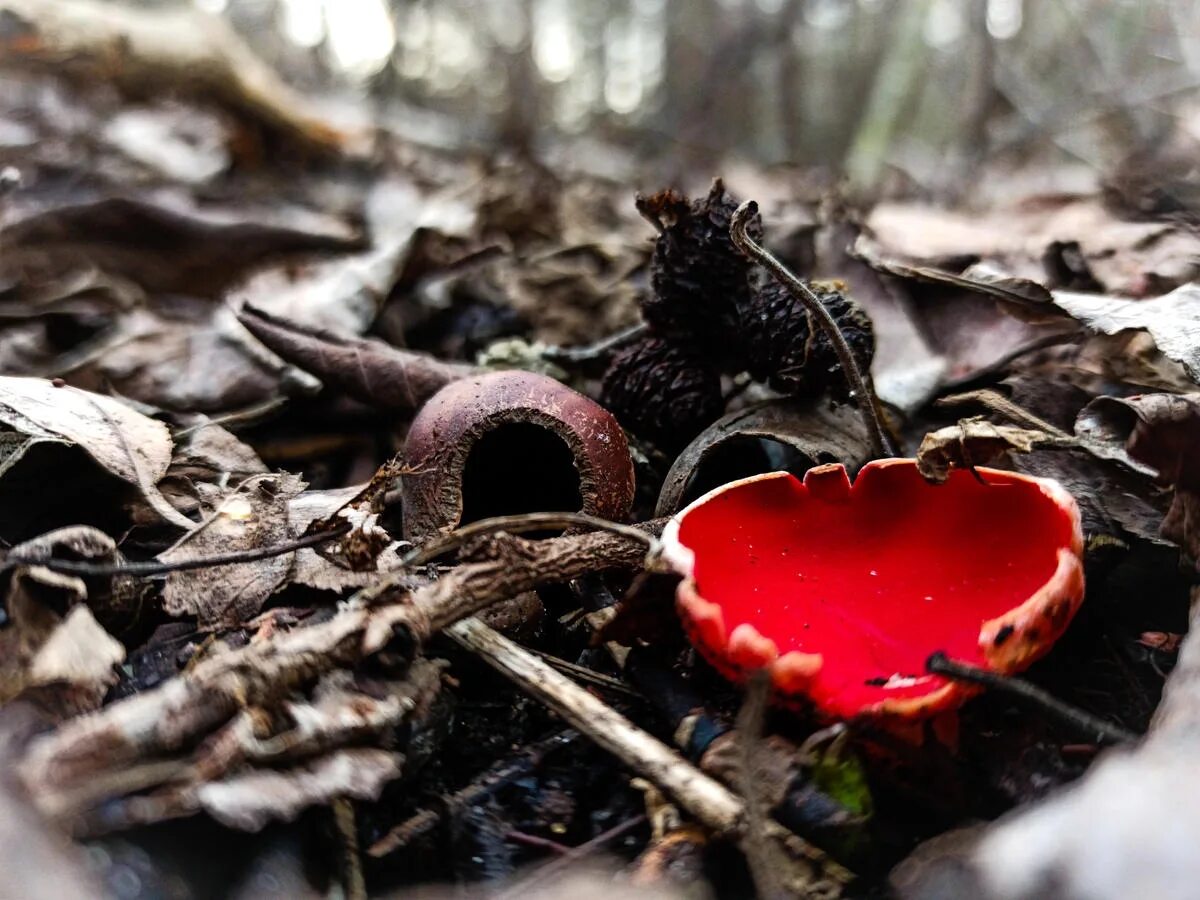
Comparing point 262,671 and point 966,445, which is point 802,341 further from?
point 262,671

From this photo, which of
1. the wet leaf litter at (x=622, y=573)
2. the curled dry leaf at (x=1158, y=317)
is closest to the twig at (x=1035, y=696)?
the wet leaf litter at (x=622, y=573)

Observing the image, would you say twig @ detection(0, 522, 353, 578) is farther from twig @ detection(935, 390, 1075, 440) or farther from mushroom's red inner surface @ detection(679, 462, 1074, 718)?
twig @ detection(935, 390, 1075, 440)

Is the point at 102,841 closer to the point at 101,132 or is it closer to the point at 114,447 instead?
the point at 114,447

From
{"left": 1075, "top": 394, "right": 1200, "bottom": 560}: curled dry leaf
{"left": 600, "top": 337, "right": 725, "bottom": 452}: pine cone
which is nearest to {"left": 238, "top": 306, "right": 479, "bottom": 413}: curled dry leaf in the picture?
{"left": 600, "top": 337, "right": 725, "bottom": 452}: pine cone

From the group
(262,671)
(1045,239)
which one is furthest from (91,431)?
(1045,239)

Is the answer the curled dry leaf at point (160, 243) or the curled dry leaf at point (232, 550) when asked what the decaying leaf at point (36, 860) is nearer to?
the curled dry leaf at point (232, 550)

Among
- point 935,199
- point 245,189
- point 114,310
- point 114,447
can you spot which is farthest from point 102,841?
point 935,199

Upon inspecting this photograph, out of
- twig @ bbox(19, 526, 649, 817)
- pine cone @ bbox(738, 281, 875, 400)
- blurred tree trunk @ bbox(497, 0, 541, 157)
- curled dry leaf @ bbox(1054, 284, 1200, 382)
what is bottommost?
blurred tree trunk @ bbox(497, 0, 541, 157)
